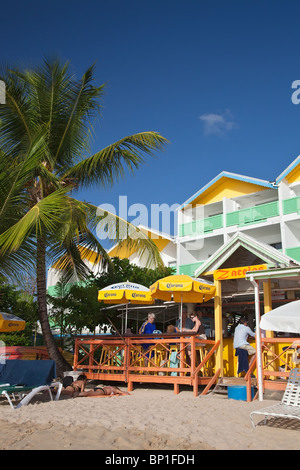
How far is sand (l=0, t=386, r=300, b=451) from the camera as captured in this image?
5605 mm

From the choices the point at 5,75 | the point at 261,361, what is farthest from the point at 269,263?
the point at 5,75

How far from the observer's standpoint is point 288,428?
21.8ft

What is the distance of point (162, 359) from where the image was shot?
12398mm

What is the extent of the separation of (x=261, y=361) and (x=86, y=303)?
761 cm

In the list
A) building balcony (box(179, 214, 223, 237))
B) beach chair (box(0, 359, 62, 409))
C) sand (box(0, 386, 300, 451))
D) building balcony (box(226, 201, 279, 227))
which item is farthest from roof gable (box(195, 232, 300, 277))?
building balcony (box(179, 214, 223, 237))

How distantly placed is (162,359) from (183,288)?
2.50 m

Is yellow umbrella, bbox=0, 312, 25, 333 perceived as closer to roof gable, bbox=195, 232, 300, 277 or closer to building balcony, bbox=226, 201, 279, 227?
roof gable, bbox=195, 232, 300, 277

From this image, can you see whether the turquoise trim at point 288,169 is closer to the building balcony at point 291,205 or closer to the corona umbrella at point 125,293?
the building balcony at point 291,205

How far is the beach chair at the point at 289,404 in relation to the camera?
6.17 metres

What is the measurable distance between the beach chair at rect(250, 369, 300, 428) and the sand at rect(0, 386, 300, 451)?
30 cm

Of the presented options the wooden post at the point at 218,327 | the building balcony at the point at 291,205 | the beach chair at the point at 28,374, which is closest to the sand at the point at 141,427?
the beach chair at the point at 28,374

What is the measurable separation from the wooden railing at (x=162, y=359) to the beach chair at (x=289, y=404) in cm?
342

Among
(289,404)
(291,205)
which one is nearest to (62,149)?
(289,404)

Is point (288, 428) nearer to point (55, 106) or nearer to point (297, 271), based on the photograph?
point (297, 271)
